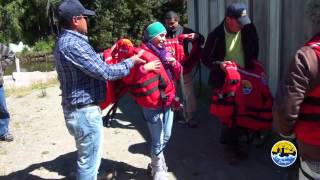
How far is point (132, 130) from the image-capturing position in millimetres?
6965

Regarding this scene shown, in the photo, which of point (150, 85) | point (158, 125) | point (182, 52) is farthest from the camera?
point (182, 52)

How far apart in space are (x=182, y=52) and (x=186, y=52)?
139 mm

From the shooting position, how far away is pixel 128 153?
5926 millimetres

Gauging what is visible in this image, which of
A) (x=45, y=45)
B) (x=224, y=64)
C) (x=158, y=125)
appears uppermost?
(x=224, y=64)

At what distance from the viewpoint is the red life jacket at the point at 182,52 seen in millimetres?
6004

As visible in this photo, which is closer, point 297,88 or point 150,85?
point 297,88

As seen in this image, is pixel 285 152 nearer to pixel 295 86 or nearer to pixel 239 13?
pixel 295 86

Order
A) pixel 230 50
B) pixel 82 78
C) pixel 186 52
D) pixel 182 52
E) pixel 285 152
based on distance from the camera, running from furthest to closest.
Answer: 1. pixel 186 52
2. pixel 182 52
3. pixel 230 50
4. pixel 82 78
5. pixel 285 152

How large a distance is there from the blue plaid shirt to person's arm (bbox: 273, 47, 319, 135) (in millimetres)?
1563

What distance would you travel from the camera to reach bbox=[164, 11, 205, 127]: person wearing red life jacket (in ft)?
20.0

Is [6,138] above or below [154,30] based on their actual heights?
below

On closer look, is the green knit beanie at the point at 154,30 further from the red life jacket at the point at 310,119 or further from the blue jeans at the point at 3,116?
the blue jeans at the point at 3,116

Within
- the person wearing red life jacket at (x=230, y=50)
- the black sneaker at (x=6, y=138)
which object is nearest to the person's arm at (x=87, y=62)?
the person wearing red life jacket at (x=230, y=50)

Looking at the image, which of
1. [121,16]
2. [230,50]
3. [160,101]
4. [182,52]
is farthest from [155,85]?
[121,16]
